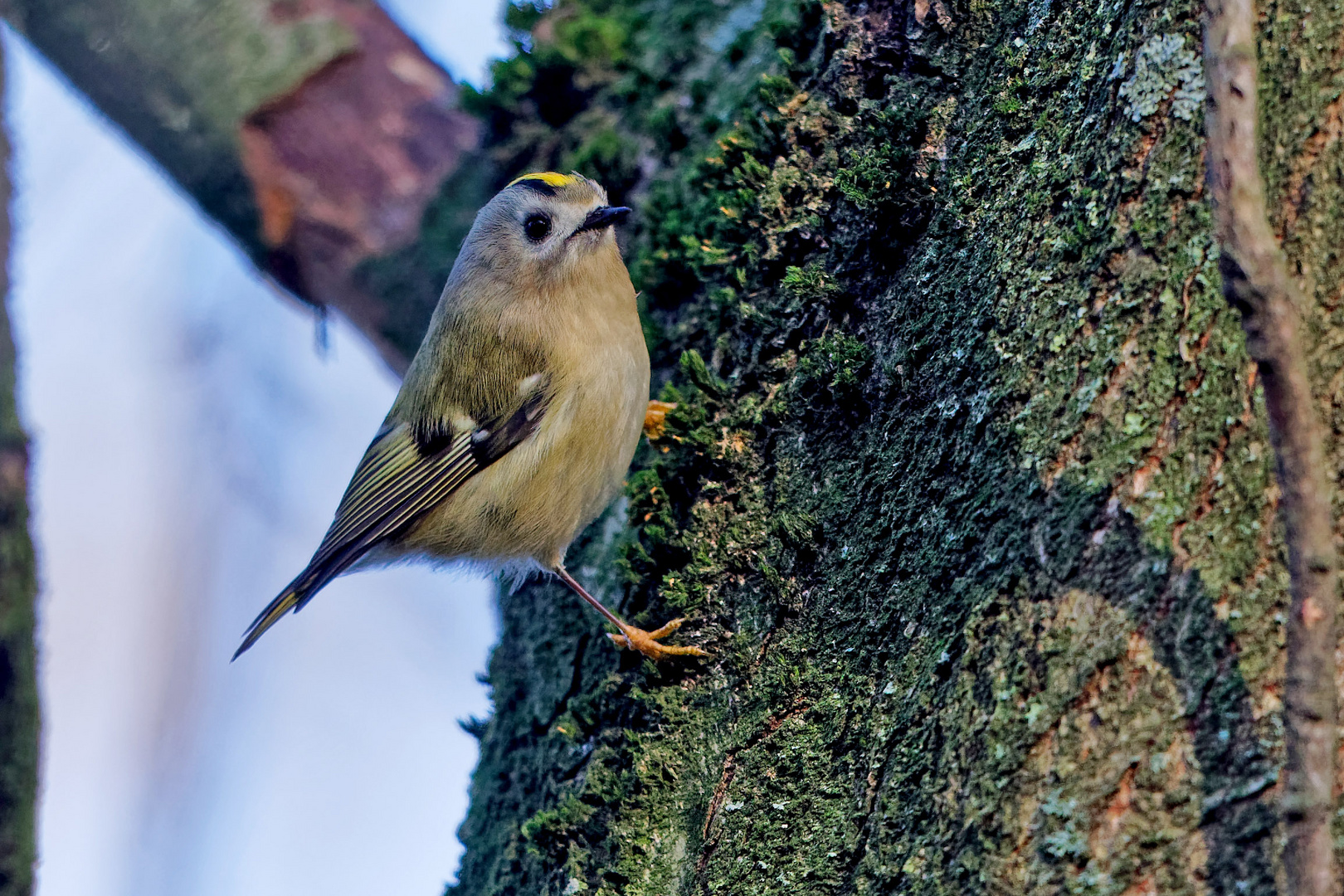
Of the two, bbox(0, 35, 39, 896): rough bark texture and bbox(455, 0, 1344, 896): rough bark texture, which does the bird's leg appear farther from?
bbox(0, 35, 39, 896): rough bark texture

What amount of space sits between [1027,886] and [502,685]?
144cm

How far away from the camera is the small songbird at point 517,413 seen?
7.40 ft

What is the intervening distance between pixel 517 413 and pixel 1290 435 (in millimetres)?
1712

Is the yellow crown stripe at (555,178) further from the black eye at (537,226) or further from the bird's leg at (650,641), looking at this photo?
the bird's leg at (650,641)

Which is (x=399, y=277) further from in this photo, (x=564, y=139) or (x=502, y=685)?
(x=502, y=685)

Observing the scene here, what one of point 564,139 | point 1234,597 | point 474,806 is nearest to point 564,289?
point 564,139

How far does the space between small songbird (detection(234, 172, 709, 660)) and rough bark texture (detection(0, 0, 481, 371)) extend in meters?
0.68

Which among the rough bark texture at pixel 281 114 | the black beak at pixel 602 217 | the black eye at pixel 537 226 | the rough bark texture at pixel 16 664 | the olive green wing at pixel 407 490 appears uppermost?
the rough bark texture at pixel 281 114

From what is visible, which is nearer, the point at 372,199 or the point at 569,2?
the point at 569,2

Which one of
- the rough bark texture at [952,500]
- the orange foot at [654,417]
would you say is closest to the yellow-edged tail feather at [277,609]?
the rough bark texture at [952,500]

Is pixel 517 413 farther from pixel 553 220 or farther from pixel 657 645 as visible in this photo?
pixel 657 645

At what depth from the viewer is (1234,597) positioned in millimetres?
982

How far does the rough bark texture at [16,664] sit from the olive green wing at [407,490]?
1.46 ft

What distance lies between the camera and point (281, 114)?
3.17 m
